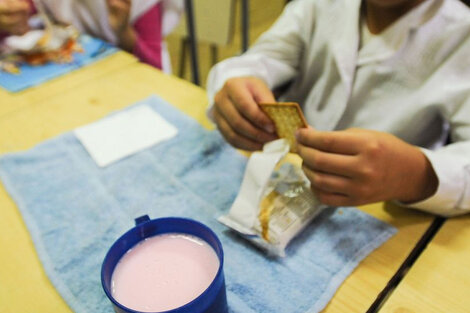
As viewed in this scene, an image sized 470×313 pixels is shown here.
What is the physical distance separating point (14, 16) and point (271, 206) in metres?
0.90

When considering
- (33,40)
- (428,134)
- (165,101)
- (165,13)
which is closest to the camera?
(428,134)

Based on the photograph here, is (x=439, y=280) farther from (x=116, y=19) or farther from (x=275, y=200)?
(x=116, y=19)

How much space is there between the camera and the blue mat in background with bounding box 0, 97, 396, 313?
1.51 feet

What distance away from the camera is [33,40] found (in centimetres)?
96

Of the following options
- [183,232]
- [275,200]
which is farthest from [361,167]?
[183,232]

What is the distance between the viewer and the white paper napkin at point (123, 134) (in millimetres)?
686

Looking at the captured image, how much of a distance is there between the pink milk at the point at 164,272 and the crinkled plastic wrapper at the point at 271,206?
0.37 ft

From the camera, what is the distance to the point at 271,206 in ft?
1.70

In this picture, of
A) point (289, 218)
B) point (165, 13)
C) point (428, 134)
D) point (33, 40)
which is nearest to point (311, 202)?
point (289, 218)

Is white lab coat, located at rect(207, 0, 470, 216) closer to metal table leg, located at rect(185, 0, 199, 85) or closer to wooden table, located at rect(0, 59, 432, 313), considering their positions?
wooden table, located at rect(0, 59, 432, 313)

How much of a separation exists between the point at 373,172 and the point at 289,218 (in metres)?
0.12

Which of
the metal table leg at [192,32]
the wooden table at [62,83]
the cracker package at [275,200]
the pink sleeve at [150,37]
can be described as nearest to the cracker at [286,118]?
the cracker package at [275,200]

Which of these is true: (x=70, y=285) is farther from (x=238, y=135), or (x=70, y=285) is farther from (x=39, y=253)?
(x=238, y=135)

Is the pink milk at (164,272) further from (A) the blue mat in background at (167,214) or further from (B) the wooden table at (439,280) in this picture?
(B) the wooden table at (439,280)
